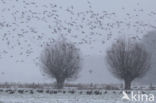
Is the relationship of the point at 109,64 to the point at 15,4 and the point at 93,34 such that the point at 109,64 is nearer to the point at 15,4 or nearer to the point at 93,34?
the point at 93,34

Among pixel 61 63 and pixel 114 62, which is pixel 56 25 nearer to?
pixel 61 63

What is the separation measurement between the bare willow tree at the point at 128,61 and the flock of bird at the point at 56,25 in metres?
4.88

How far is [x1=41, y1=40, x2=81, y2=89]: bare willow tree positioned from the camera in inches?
1432

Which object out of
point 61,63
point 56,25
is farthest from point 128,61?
point 56,25

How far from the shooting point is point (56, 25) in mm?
44969

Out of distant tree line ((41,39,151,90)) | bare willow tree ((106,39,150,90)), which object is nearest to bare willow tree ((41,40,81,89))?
distant tree line ((41,39,151,90))

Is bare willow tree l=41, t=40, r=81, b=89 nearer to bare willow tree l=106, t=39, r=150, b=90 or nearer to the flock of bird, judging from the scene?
bare willow tree l=106, t=39, r=150, b=90

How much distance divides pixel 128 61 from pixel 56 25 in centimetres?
1028

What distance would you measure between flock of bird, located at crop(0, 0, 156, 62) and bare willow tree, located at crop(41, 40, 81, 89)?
11.6 feet

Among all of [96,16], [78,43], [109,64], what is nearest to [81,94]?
[109,64]

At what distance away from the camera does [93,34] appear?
1748 inches

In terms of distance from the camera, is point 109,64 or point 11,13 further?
point 11,13

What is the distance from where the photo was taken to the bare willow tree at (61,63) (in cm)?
3638

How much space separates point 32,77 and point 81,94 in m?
8.97
